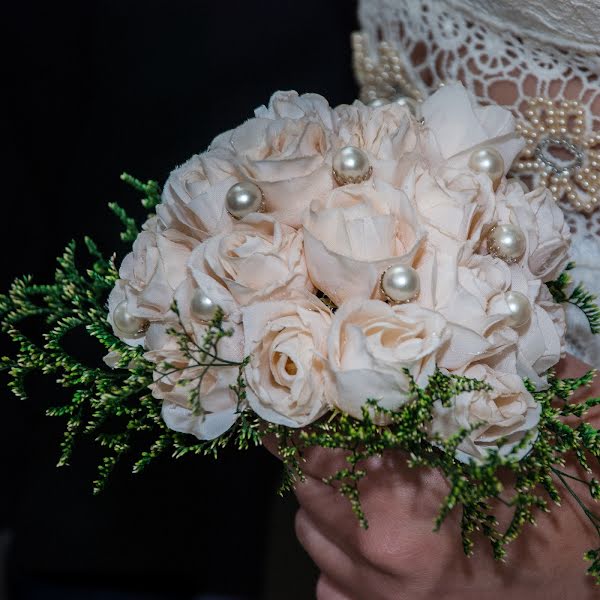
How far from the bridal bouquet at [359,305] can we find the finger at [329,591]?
0.78 ft

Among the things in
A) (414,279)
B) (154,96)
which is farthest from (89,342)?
(414,279)

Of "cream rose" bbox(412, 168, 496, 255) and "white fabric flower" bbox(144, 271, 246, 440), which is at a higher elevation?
"cream rose" bbox(412, 168, 496, 255)

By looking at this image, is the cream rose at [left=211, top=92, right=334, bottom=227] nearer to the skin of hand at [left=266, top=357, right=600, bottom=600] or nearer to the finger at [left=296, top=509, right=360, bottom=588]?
the skin of hand at [left=266, top=357, right=600, bottom=600]

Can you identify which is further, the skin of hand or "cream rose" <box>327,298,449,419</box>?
the skin of hand

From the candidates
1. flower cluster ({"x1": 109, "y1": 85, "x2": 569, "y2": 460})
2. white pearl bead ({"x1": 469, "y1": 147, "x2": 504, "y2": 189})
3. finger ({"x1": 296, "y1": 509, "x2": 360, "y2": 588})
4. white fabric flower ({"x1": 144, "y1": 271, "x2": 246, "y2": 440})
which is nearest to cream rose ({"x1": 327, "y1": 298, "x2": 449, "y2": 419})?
flower cluster ({"x1": 109, "y1": 85, "x2": 569, "y2": 460})

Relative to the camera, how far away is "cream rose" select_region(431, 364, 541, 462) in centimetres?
65

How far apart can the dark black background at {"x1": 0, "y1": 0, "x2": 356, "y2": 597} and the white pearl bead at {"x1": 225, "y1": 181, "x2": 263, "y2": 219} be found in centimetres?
124

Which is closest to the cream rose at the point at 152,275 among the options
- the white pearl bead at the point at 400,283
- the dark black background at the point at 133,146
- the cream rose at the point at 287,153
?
the cream rose at the point at 287,153

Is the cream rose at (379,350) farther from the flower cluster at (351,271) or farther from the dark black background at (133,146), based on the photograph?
the dark black background at (133,146)

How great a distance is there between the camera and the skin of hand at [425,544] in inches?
30.0

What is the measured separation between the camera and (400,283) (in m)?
0.64

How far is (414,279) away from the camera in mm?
644

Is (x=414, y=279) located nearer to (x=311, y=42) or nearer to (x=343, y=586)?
(x=343, y=586)

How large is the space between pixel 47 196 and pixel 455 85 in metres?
A: 1.54
